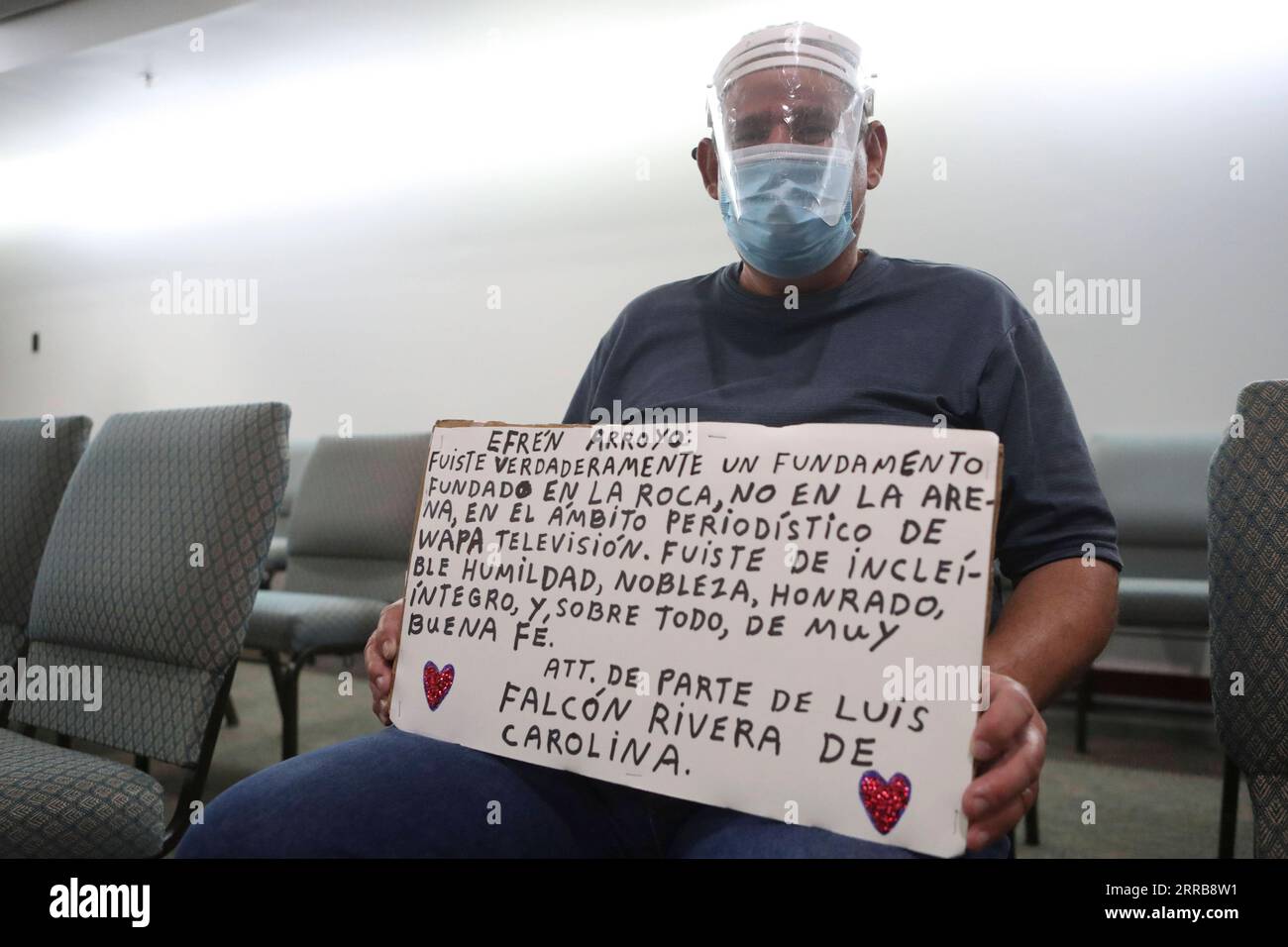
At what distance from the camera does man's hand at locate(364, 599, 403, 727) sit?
947 mm

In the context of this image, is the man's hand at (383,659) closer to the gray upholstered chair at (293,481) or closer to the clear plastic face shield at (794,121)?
the clear plastic face shield at (794,121)

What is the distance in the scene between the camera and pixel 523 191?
14.4 feet

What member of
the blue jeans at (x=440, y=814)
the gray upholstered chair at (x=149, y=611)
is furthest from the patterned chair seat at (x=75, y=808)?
the blue jeans at (x=440, y=814)

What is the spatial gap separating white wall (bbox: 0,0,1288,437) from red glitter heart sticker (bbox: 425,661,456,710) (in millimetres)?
3123

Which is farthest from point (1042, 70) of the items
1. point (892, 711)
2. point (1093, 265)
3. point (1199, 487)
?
point (892, 711)

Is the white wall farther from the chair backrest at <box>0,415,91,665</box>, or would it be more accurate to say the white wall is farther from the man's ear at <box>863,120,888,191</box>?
the chair backrest at <box>0,415,91,665</box>

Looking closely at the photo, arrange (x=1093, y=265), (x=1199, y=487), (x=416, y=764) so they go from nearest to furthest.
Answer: (x=416, y=764) → (x=1199, y=487) → (x=1093, y=265)

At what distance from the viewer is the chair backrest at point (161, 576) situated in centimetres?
127

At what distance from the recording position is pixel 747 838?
72cm

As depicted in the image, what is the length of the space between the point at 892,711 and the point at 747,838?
163 mm

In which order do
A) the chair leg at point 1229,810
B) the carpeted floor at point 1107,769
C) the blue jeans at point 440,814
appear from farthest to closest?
the carpeted floor at point 1107,769, the chair leg at point 1229,810, the blue jeans at point 440,814

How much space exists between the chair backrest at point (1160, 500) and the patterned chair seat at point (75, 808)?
113 inches

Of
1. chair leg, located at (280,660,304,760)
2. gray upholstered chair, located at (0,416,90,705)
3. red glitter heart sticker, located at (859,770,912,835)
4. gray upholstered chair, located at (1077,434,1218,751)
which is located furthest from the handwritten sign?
gray upholstered chair, located at (1077,434,1218,751)
